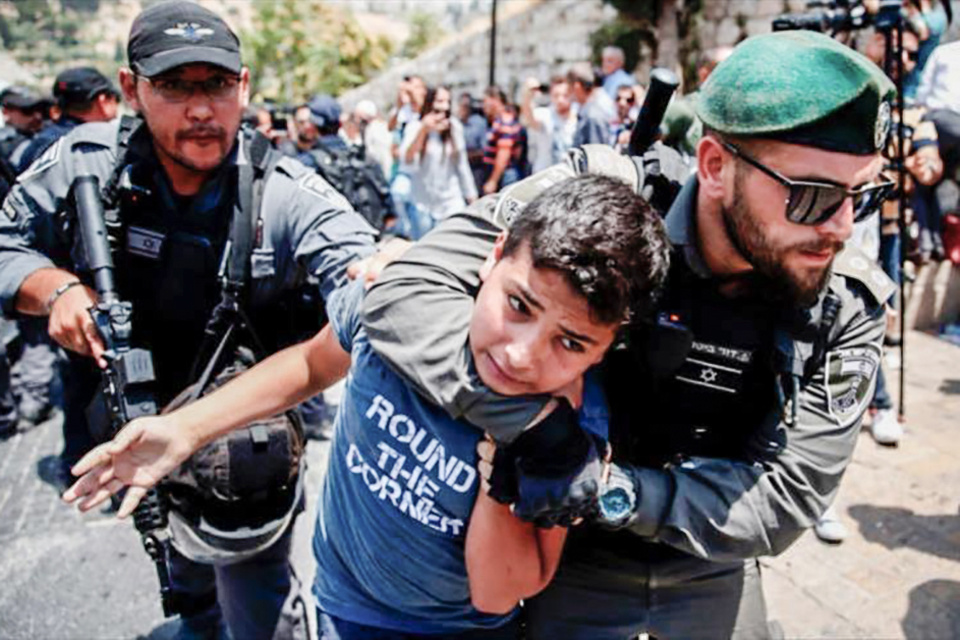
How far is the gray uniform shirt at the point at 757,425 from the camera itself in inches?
53.1

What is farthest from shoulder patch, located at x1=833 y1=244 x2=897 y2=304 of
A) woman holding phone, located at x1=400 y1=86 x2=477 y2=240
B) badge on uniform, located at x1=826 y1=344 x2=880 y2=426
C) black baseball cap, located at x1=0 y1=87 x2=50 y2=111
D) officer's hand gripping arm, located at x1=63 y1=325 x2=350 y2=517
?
black baseball cap, located at x1=0 y1=87 x2=50 y2=111

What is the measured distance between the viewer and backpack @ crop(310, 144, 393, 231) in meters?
5.36

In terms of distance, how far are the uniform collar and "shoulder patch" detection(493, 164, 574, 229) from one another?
0.74 feet

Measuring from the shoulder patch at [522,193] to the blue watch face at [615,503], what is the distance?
0.53 metres

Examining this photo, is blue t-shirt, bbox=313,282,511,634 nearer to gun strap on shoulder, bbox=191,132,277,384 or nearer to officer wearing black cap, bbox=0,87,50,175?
gun strap on shoulder, bbox=191,132,277,384

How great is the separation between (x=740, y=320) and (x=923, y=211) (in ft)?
16.6

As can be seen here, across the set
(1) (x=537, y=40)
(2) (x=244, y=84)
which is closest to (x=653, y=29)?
(1) (x=537, y=40)

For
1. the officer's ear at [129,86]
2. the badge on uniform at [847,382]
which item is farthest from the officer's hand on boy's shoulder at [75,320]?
the badge on uniform at [847,382]

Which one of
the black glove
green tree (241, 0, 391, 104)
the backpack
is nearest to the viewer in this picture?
the black glove

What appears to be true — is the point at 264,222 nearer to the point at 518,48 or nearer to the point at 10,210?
the point at 10,210

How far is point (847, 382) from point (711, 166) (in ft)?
1.67

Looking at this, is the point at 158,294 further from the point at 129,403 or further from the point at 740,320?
the point at 740,320

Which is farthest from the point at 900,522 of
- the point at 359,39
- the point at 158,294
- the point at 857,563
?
the point at 359,39

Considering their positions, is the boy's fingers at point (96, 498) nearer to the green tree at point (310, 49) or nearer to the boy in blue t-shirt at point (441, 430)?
the boy in blue t-shirt at point (441, 430)
